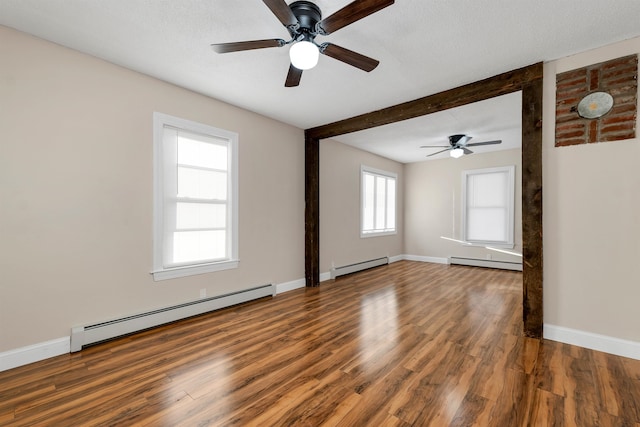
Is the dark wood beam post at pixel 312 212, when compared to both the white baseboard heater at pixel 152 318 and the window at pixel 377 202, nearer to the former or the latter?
the white baseboard heater at pixel 152 318

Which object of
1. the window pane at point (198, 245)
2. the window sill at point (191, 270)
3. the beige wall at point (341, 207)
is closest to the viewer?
the window sill at point (191, 270)

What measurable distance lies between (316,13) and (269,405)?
2.80 m

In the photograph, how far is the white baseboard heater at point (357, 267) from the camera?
5.68 meters

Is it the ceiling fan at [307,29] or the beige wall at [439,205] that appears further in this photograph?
the beige wall at [439,205]

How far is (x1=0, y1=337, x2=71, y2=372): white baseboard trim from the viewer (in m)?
2.30

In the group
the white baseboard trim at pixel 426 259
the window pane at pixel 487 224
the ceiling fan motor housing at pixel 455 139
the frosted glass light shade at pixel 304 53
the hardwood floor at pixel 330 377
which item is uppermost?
the ceiling fan motor housing at pixel 455 139

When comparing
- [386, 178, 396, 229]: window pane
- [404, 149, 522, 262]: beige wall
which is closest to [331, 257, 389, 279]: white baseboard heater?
[386, 178, 396, 229]: window pane

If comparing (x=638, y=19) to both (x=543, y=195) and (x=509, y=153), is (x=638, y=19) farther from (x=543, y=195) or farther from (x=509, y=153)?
(x=509, y=153)

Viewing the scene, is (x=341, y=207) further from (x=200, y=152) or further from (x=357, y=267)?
(x=200, y=152)

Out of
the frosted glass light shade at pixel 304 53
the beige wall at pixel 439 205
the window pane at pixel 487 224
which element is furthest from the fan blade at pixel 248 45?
the window pane at pixel 487 224

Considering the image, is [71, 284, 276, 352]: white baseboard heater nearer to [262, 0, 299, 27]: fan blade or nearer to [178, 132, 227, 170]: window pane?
[178, 132, 227, 170]: window pane

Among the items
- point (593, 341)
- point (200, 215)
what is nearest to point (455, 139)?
point (593, 341)

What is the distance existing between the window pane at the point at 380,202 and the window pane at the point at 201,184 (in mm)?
4251

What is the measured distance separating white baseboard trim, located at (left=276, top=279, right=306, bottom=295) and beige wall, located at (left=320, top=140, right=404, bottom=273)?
1.93ft
